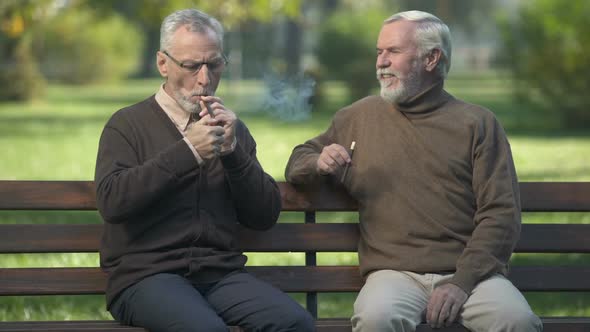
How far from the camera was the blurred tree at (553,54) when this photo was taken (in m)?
24.4

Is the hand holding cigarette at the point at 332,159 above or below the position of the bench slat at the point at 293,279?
above

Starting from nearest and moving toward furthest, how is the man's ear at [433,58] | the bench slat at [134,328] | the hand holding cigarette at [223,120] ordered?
the hand holding cigarette at [223,120] → the bench slat at [134,328] → the man's ear at [433,58]

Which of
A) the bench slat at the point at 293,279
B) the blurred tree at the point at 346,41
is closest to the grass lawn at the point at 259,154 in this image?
the blurred tree at the point at 346,41

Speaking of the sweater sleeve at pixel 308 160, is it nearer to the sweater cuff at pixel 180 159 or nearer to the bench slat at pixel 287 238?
the bench slat at pixel 287 238

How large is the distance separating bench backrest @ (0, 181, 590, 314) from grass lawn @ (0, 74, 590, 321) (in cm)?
199

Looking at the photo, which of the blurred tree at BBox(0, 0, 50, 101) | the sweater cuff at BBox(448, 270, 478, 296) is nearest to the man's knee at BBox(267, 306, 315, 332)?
the sweater cuff at BBox(448, 270, 478, 296)

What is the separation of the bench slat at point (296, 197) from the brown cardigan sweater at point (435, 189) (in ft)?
0.55

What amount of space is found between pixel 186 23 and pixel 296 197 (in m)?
0.89

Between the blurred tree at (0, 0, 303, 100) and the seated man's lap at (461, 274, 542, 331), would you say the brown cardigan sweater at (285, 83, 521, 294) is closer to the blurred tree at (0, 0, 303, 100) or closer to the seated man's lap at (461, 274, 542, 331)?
the seated man's lap at (461, 274, 542, 331)

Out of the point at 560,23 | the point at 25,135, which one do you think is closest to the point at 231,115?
the point at 25,135

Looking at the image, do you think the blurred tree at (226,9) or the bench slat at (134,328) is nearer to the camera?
the bench slat at (134,328)

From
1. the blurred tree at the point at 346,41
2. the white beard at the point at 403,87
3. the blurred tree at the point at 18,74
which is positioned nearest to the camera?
the white beard at the point at 403,87

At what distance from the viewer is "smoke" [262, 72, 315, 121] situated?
29531mm

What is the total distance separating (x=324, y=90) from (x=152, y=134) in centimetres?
2908
